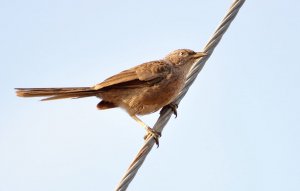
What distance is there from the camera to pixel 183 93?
7488 millimetres

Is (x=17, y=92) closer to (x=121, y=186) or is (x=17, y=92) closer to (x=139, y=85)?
(x=139, y=85)

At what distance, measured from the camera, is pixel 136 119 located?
850 centimetres

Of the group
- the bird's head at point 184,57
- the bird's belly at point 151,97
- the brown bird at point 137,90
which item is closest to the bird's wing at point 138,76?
the brown bird at point 137,90

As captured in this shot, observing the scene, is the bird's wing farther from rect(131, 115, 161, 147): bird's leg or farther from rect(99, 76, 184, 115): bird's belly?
rect(131, 115, 161, 147): bird's leg

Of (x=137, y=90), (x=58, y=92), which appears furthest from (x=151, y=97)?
(x=58, y=92)

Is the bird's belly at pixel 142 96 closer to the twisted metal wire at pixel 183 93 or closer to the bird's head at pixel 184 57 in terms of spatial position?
the bird's head at pixel 184 57

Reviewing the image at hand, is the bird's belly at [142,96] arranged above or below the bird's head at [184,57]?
below

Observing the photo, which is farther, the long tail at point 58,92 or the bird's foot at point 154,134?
the long tail at point 58,92

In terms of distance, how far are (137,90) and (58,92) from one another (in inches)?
40.4

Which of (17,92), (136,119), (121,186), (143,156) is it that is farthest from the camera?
(136,119)

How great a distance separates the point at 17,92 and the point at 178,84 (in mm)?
2075

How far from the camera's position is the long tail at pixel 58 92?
8031mm

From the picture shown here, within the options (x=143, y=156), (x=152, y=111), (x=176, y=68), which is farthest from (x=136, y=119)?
(x=143, y=156)

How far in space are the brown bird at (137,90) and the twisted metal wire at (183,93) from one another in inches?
24.0
